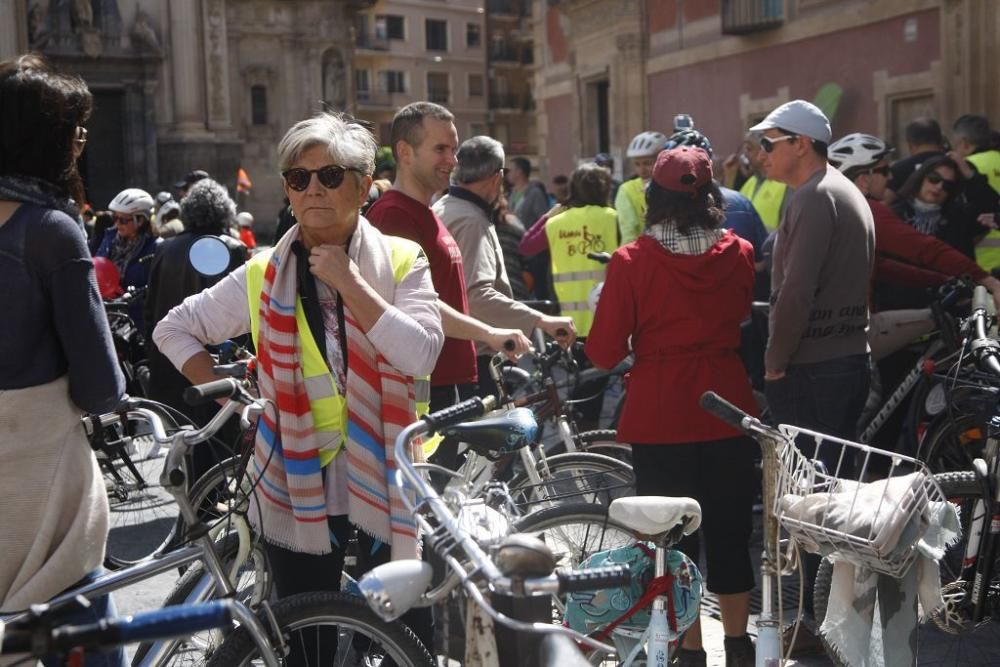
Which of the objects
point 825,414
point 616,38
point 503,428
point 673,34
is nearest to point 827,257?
point 825,414

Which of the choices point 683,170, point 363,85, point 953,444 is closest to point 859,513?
point 683,170

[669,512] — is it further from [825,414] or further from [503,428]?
[825,414]

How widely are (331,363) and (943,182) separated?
575 cm

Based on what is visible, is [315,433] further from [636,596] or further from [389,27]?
[389,27]

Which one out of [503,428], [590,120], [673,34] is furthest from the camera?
[590,120]

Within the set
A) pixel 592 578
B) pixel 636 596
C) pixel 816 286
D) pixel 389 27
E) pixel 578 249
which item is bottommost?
pixel 636 596

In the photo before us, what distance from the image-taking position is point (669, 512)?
11.5 feet

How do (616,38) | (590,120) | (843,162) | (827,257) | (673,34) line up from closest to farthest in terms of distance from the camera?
(827,257) → (843,162) → (673,34) → (616,38) → (590,120)

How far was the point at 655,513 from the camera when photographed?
349 cm

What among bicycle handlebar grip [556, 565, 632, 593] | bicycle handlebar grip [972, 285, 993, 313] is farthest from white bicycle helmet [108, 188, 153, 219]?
bicycle handlebar grip [556, 565, 632, 593]

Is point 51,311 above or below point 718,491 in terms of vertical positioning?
above

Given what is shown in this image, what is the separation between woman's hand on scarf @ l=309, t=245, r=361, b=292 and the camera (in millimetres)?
3535

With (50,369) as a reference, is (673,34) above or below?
above

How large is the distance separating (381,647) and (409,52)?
237 ft
